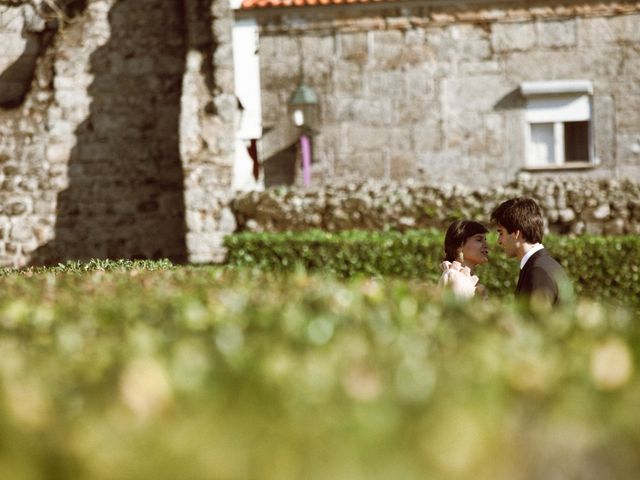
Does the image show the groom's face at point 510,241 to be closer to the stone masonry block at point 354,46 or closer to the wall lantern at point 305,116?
the wall lantern at point 305,116

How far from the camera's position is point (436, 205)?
11188 mm

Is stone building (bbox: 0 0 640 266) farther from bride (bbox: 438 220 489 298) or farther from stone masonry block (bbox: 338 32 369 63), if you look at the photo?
bride (bbox: 438 220 489 298)

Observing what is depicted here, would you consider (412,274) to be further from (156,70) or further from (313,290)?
(313,290)

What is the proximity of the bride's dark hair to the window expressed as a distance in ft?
27.8

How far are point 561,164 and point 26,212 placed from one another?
303 inches

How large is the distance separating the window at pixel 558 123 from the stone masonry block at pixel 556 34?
1.86 feet

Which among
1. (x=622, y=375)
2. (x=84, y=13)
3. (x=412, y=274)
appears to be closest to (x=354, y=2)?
(x=84, y=13)

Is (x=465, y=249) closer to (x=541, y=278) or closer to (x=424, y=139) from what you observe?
(x=541, y=278)

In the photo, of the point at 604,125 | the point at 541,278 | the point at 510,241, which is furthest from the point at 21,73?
the point at 541,278

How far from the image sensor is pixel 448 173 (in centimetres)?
1409

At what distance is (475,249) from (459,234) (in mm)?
141

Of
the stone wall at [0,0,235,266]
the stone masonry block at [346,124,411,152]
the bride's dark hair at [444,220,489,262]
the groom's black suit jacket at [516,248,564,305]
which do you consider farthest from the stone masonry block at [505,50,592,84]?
the groom's black suit jacket at [516,248,564,305]

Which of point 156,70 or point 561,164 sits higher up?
point 156,70

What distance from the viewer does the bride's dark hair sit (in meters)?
6.01
